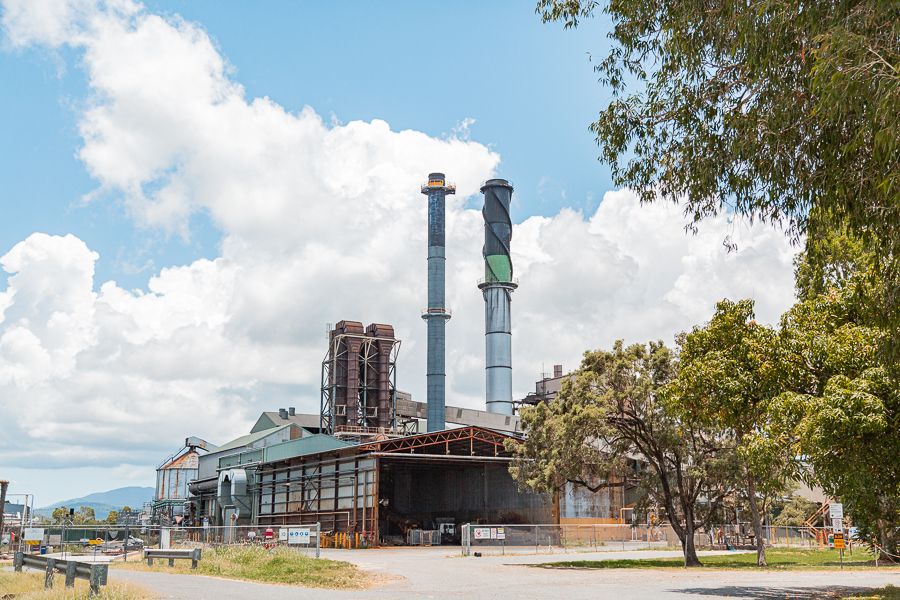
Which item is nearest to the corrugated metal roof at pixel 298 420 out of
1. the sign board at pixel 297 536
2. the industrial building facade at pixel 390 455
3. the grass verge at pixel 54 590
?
the industrial building facade at pixel 390 455

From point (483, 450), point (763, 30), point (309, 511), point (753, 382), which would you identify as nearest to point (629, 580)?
point (753, 382)

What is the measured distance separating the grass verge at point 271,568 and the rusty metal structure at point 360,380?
55309mm

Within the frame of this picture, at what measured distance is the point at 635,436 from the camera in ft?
119

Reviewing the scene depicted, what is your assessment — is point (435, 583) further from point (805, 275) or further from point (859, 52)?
point (859, 52)

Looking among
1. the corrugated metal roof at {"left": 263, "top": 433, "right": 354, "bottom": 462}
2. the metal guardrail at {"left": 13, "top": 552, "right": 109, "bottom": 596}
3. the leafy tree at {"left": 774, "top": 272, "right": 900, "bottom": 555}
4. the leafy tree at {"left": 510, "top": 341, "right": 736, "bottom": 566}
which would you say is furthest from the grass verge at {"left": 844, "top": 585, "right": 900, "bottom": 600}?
the corrugated metal roof at {"left": 263, "top": 433, "right": 354, "bottom": 462}

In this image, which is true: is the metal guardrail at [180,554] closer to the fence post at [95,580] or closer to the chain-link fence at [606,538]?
the fence post at [95,580]

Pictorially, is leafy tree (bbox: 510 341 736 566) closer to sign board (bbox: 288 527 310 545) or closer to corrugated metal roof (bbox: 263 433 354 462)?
sign board (bbox: 288 527 310 545)

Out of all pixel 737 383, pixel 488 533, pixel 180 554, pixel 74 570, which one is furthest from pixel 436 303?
pixel 74 570

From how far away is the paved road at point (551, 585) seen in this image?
19844mm

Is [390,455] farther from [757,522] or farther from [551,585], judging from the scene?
[551,585]

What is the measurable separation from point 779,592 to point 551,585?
18.8 ft

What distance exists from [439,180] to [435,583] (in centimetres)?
8091

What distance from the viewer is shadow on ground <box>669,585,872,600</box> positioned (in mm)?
20172

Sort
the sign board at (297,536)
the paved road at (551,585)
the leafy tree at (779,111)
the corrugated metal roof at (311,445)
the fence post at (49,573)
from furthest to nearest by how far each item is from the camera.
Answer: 1. the corrugated metal roof at (311,445)
2. the sign board at (297,536)
3. the paved road at (551,585)
4. the fence post at (49,573)
5. the leafy tree at (779,111)
